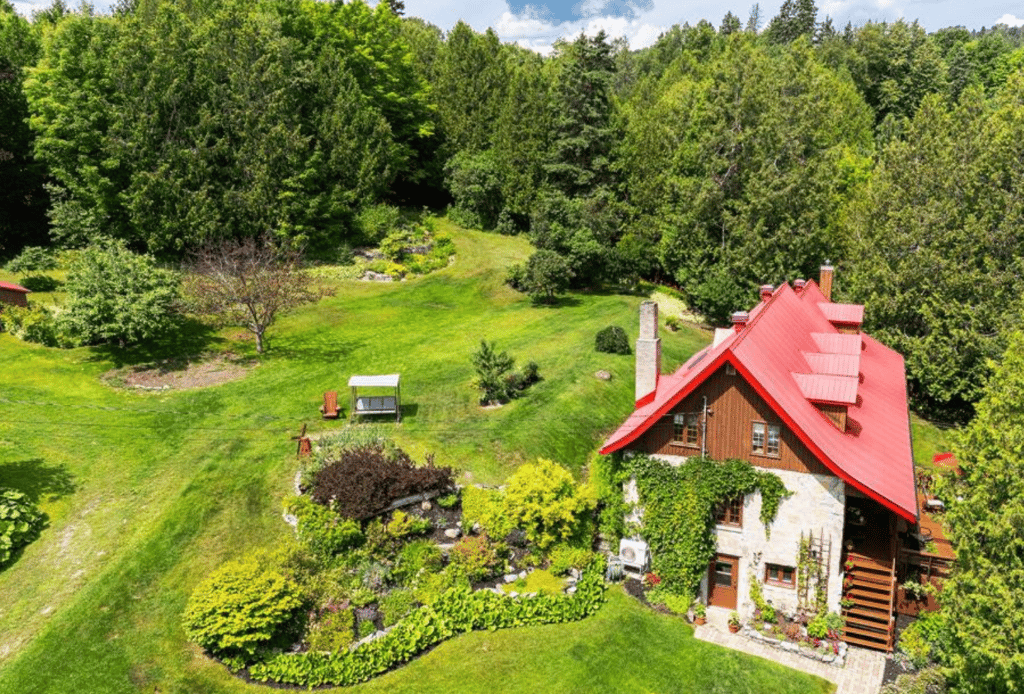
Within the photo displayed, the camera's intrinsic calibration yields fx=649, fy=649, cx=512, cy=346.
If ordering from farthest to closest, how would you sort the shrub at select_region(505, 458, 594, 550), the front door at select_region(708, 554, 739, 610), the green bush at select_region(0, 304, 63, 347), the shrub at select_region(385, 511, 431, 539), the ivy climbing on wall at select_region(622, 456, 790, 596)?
the green bush at select_region(0, 304, 63, 347)
the shrub at select_region(505, 458, 594, 550)
the shrub at select_region(385, 511, 431, 539)
the front door at select_region(708, 554, 739, 610)
the ivy climbing on wall at select_region(622, 456, 790, 596)

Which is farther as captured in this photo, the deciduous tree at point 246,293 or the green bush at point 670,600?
the deciduous tree at point 246,293

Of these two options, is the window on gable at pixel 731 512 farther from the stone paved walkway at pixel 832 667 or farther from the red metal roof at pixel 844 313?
the red metal roof at pixel 844 313

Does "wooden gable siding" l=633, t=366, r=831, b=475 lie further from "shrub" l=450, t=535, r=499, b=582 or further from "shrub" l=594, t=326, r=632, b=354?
"shrub" l=594, t=326, r=632, b=354

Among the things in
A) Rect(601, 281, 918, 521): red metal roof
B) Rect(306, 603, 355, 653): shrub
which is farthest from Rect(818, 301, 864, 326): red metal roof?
Rect(306, 603, 355, 653): shrub

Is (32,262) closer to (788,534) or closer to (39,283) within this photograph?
(39,283)

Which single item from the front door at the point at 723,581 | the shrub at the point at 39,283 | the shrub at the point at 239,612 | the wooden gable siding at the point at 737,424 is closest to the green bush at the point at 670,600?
the front door at the point at 723,581
